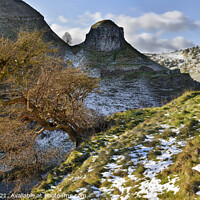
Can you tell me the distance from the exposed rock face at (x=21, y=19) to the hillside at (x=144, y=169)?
36.2m

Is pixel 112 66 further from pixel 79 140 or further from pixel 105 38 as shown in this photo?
pixel 79 140

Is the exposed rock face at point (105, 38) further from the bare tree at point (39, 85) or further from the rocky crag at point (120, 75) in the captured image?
the bare tree at point (39, 85)

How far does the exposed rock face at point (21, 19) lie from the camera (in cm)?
3875

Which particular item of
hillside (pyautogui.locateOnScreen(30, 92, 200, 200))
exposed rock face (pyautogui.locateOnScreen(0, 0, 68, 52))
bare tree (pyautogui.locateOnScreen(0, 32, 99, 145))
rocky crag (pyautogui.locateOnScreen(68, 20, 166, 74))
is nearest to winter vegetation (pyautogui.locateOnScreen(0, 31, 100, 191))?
bare tree (pyautogui.locateOnScreen(0, 32, 99, 145))

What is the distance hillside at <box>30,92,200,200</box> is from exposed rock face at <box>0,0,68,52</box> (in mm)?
36221

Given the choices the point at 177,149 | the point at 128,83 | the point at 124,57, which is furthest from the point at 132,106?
the point at 124,57

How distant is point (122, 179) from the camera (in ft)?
15.6

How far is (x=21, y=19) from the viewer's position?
41.5 meters

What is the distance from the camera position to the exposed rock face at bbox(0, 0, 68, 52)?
38750 millimetres

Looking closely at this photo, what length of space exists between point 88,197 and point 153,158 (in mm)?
2211

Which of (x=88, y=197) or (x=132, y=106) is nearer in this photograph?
(x=88, y=197)

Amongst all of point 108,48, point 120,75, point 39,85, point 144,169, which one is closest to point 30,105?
point 39,85

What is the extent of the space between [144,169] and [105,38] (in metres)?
42.6

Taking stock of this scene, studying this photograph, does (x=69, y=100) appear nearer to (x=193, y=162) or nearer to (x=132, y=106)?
(x=193, y=162)
